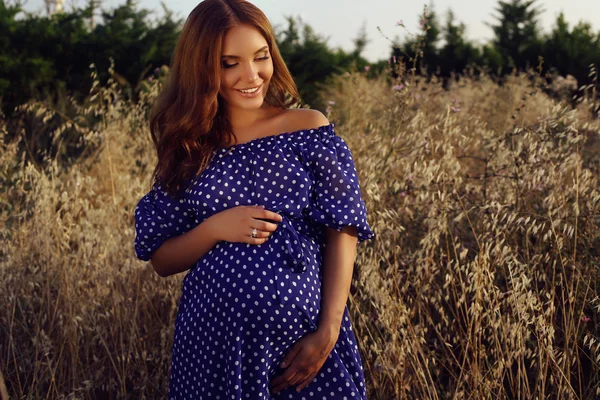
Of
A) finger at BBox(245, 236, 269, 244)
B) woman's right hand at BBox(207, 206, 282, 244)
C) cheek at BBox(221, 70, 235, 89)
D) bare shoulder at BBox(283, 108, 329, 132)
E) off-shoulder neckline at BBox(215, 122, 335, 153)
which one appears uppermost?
cheek at BBox(221, 70, 235, 89)

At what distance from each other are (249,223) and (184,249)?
0.82ft

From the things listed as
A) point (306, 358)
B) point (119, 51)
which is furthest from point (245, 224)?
point (119, 51)

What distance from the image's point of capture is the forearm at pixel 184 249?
5.55 ft

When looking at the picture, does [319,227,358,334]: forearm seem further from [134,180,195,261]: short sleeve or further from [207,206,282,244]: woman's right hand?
[134,180,195,261]: short sleeve

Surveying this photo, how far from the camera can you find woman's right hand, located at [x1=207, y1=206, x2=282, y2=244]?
1.60 m

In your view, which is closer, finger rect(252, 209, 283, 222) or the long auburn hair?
finger rect(252, 209, 283, 222)

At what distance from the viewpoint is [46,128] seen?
673 cm

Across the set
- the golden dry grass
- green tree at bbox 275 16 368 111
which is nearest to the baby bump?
the golden dry grass

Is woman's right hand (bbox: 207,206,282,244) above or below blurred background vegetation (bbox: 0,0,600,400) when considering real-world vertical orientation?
above

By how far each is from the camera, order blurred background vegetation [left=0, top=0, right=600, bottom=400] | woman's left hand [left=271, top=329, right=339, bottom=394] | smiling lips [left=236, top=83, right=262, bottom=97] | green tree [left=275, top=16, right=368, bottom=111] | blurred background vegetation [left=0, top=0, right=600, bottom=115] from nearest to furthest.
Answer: woman's left hand [left=271, top=329, right=339, bottom=394] → smiling lips [left=236, top=83, right=262, bottom=97] → blurred background vegetation [left=0, top=0, right=600, bottom=400] → blurred background vegetation [left=0, top=0, right=600, bottom=115] → green tree [left=275, top=16, right=368, bottom=111]

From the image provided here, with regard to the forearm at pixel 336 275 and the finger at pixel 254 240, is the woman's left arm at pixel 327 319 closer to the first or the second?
the forearm at pixel 336 275

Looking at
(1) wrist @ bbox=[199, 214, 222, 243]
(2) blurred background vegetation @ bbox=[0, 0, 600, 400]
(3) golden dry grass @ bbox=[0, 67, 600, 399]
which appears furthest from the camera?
(3) golden dry grass @ bbox=[0, 67, 600, 399]

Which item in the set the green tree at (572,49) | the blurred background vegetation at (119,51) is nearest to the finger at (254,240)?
the blurred background vegetation at (119,51)

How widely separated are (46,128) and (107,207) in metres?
3.63
